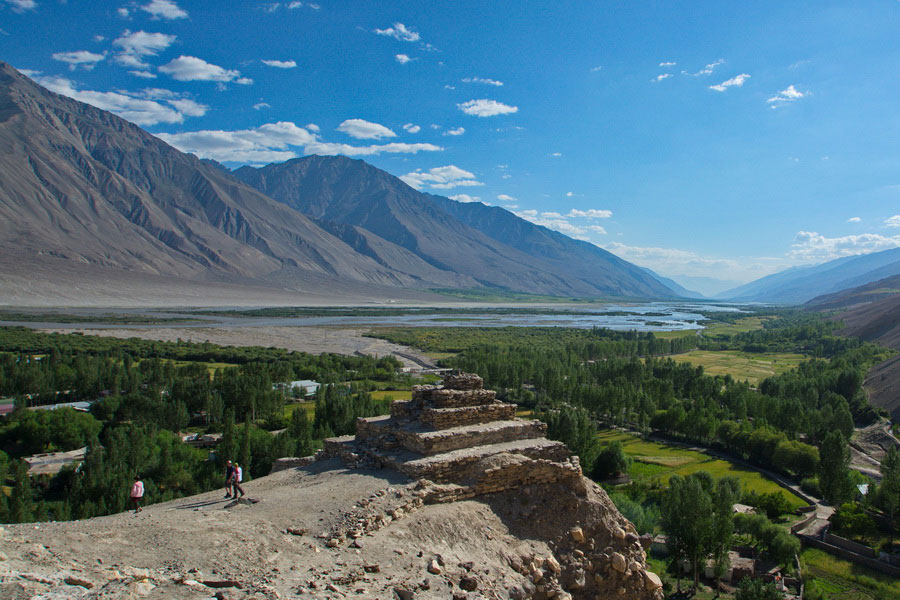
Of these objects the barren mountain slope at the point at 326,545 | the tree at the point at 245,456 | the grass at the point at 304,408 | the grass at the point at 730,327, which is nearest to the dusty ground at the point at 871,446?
the barren mountain slope at the point at 326,545

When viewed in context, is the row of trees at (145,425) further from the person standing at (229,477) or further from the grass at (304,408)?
the person standing at (229,477)

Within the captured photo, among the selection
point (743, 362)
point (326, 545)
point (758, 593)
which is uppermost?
point (326, 545)

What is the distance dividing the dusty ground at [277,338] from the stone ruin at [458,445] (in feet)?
204

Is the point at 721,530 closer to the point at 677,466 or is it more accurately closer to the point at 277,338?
the point at 677,466

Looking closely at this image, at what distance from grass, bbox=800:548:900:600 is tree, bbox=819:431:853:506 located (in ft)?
22.6

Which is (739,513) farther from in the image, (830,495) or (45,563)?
(45,563)

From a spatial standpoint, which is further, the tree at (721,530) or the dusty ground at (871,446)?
the dusty ground at (871,446)

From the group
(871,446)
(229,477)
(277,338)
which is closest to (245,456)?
(229,477)

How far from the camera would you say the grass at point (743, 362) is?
79088mm

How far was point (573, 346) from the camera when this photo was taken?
96375 millimetres

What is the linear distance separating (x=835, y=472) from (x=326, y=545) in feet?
108

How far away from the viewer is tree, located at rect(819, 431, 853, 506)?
30.4 metres

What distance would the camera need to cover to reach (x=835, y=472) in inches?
1214

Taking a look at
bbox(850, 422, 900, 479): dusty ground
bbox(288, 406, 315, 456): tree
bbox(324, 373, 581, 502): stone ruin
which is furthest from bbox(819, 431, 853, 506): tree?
bbox(288, 406, 315, 456): tree
